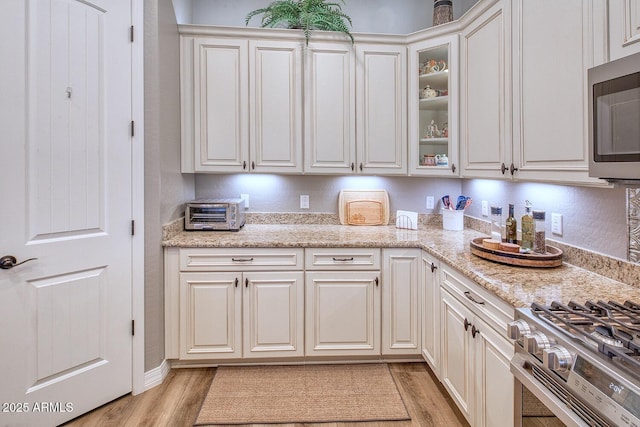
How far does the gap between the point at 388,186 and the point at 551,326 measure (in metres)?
2.17

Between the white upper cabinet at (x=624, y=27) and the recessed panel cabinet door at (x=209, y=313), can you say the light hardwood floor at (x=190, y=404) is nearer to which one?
the recessed panel cabinet door at (x=209, y=313)

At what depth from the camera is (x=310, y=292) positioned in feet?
8.21

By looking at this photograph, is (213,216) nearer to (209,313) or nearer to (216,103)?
(209,313)

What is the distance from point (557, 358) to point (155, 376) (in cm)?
226

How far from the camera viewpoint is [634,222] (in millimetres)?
1520

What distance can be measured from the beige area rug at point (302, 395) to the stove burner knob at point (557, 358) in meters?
1.22

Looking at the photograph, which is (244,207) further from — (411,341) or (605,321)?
(605,321)

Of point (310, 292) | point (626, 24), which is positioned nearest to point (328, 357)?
point (310, 292)

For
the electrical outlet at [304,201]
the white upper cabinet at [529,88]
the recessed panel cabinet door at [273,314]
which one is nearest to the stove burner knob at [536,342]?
the white upper cabinet at [529,88]

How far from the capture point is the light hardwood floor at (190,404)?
199 centimetres

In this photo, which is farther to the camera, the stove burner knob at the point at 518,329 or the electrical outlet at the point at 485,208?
the electrical outlet at the point at 485,208

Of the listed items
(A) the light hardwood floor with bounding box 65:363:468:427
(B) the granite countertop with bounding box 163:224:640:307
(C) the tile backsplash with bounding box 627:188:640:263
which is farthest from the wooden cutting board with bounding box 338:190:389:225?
(C) the tile backsplash with bounding box 627:188:640:263

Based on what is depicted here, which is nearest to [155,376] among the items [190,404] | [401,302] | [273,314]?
[190,404]

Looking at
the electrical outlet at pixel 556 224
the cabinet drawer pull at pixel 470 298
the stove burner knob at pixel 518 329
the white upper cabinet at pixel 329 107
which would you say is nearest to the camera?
the stove burner knob at pixel 518 329
